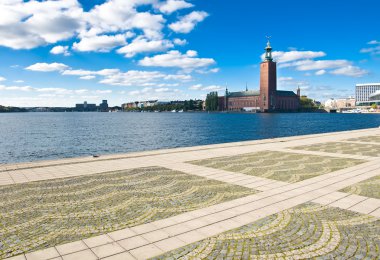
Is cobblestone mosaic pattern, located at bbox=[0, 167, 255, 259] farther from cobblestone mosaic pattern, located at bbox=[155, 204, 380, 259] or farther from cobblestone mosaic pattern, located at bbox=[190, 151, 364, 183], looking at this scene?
cobblestone mosaic pattern, located at bbox=[190, 151, 364, 183]

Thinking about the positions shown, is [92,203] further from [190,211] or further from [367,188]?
[367,188]

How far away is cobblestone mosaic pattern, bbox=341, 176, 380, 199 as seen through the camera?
1014cm

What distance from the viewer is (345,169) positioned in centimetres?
1434

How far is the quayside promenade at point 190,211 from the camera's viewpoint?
6281 millimetres

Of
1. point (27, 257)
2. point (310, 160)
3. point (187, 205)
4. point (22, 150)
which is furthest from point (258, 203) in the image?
point (22, 150)

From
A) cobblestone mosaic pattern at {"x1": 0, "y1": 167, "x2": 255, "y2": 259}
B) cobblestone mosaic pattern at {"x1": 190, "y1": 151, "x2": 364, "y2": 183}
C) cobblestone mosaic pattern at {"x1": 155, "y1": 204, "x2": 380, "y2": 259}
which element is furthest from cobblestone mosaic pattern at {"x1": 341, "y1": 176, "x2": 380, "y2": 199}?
cobblestone mosaic pattern at {"x1": 0, "y1": 167, "x2": 255, "y2": 259}

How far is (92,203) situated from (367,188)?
9328 millimetres

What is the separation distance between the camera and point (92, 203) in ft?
30.3

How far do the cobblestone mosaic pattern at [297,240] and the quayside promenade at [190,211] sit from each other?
0.07ft

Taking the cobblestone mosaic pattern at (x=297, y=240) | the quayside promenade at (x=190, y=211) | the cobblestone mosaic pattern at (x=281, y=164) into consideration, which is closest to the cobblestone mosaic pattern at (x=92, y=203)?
the quayside promenade at (x=190, y=211)

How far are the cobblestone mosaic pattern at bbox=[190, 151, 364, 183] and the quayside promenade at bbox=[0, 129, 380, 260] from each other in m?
0.10

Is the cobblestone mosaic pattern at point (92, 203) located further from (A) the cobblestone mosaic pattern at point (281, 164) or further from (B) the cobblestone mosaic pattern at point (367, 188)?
(B) the cobblestone mosaic pattern at point (367, 188)

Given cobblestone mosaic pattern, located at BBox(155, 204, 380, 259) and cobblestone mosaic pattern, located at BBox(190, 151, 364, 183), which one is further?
cobblestone mosaic pattern, located at BBox(190, 151, 364, 183)

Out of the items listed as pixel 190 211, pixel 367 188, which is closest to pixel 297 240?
pixel 190 211
